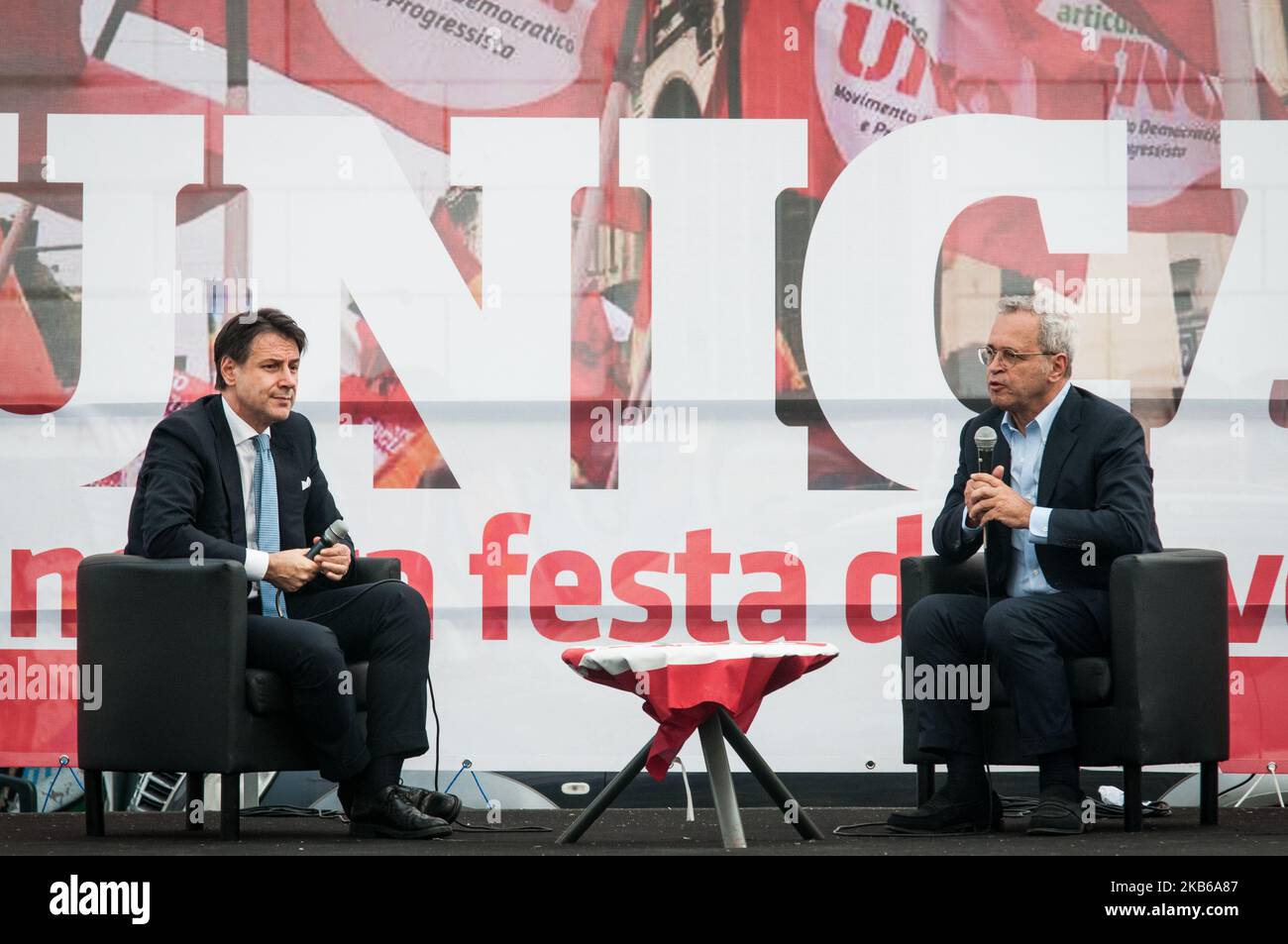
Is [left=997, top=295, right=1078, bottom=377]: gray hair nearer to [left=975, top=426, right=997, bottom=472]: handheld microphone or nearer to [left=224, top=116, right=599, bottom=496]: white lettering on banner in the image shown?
[left=975, top=426, right=997, bottom=472]: handheld microphone

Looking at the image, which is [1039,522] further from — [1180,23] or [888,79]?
[1180,23]

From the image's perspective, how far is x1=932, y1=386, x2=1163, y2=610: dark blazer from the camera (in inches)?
152

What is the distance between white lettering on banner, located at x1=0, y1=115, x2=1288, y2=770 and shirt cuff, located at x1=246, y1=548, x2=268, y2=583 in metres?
1.19

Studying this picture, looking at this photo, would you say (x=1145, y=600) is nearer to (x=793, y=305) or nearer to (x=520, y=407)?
(x=793, y=305)

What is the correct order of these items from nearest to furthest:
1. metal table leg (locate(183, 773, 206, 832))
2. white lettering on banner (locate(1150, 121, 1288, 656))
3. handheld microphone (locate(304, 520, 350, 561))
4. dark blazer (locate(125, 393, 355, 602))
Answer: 1. dark blazer (locate(125, 393, 355, 602))
2. handheld microphone (locate(304, 520, 350, 561))
3. metal table leg (locate(183, 773, 206, 832))
4. white lettering on banner (locate(1150, 121, 1288, 656))

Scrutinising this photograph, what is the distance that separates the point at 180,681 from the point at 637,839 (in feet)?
3.62

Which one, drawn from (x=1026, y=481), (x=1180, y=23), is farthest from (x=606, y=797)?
(x=1180, y=23)

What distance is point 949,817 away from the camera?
384 cm

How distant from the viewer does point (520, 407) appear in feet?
16.7

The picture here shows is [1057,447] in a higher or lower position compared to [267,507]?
higher

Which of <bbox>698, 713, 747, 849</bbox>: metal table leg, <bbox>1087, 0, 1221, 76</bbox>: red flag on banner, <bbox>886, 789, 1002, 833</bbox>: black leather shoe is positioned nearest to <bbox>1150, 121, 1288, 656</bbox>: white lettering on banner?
<bbox>1087, 0, 1221, 76</bbox>: red flag on banner

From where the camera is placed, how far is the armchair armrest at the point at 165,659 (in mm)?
3705
